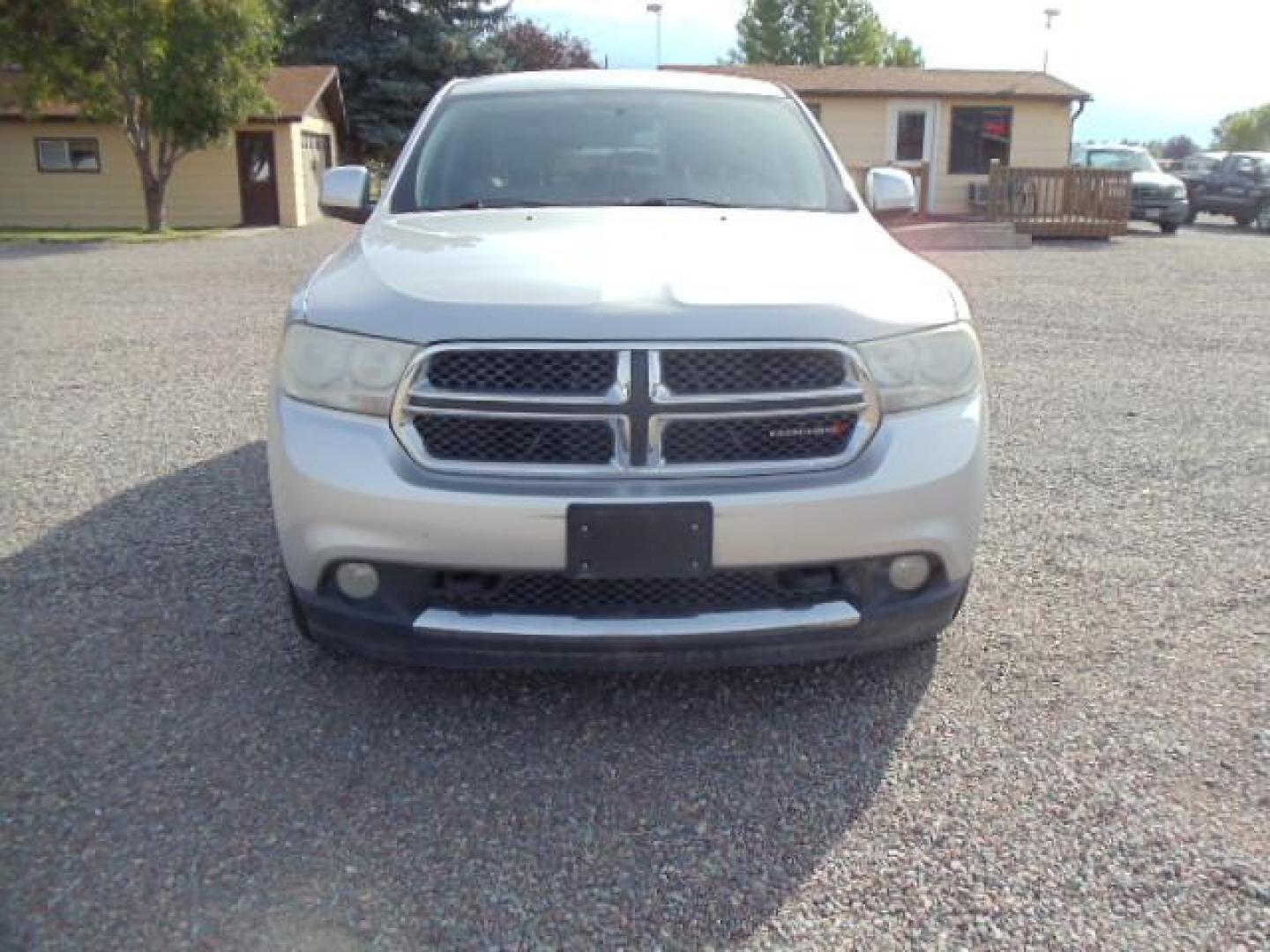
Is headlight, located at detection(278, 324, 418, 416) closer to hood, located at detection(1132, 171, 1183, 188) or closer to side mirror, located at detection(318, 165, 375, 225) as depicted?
side mirror, located at detection(318, 165, 375, 225)

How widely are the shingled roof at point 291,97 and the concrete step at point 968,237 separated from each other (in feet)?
47.9

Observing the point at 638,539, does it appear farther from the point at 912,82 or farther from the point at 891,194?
the point at 912,82

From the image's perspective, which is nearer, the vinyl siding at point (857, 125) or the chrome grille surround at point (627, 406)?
the chrome grille surround at point (627, 406)

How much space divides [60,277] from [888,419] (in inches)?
565

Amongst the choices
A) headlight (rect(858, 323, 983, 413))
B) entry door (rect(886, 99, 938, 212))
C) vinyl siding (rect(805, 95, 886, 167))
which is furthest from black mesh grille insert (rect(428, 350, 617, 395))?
entry door (rect(886, 99, 938, 212))

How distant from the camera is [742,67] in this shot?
93.2 feet

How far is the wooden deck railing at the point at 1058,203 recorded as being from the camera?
63.9ft

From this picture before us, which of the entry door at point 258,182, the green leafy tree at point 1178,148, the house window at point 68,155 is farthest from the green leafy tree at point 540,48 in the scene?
the green leafy tree at point 1178,148

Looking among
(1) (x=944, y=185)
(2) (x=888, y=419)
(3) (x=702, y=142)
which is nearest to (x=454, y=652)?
(2) (x=888, y=419)

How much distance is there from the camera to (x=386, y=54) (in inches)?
1398

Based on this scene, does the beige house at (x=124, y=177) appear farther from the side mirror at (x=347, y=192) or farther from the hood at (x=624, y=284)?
the hood at (x=624, y=284)

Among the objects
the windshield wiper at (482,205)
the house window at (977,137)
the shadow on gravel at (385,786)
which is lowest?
the shadow on gravel at (385,786)

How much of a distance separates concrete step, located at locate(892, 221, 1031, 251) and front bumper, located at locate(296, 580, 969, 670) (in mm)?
16812

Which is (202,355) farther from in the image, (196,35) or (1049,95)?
(1049,95)
